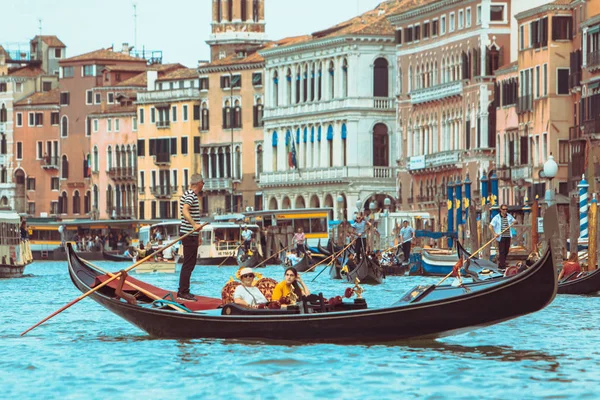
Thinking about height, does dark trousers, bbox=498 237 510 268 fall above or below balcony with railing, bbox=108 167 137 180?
below

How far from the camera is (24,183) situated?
10231 cm

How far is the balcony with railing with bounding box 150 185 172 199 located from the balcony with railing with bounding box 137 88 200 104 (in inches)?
152

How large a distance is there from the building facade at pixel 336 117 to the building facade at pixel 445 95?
2.83 meters

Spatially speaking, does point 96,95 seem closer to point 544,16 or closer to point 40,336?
point 544,16

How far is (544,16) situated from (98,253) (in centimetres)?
2983

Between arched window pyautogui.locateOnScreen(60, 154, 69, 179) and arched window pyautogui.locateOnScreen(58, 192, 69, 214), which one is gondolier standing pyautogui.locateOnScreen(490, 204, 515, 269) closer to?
arched window pyautogui.locateOnScreen(58, 192, 69, 214)

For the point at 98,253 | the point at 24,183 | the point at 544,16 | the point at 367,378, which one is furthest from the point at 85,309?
the point at 24,183

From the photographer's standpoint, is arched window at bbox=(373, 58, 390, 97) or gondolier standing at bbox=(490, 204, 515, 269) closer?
gondolier standing at bbox=(490, 204, 515, 269)

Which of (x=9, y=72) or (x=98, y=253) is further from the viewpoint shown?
(x=9, y=72)

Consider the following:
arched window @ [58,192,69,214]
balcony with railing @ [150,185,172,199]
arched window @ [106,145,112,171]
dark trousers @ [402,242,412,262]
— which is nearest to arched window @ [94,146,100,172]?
arched window @ [106,145,112,171]

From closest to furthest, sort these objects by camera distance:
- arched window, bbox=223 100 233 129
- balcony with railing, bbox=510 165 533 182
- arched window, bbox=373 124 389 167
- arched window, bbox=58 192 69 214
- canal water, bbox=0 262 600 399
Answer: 1. canal water, bbox=0 262 600 399
2. balcony with railing, bbox=510 165 533 182
3. arched window, bbox=373 124 389 167
4. arched window, bbox=223 100 233 129
5. arched window, bbox=58 192 69 214

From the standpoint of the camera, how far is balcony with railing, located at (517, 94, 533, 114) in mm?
57844

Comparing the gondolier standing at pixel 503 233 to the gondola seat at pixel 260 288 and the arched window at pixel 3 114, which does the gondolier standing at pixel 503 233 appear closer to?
the gondola seat at pixel 260 288

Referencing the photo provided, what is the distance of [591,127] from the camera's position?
167ft
